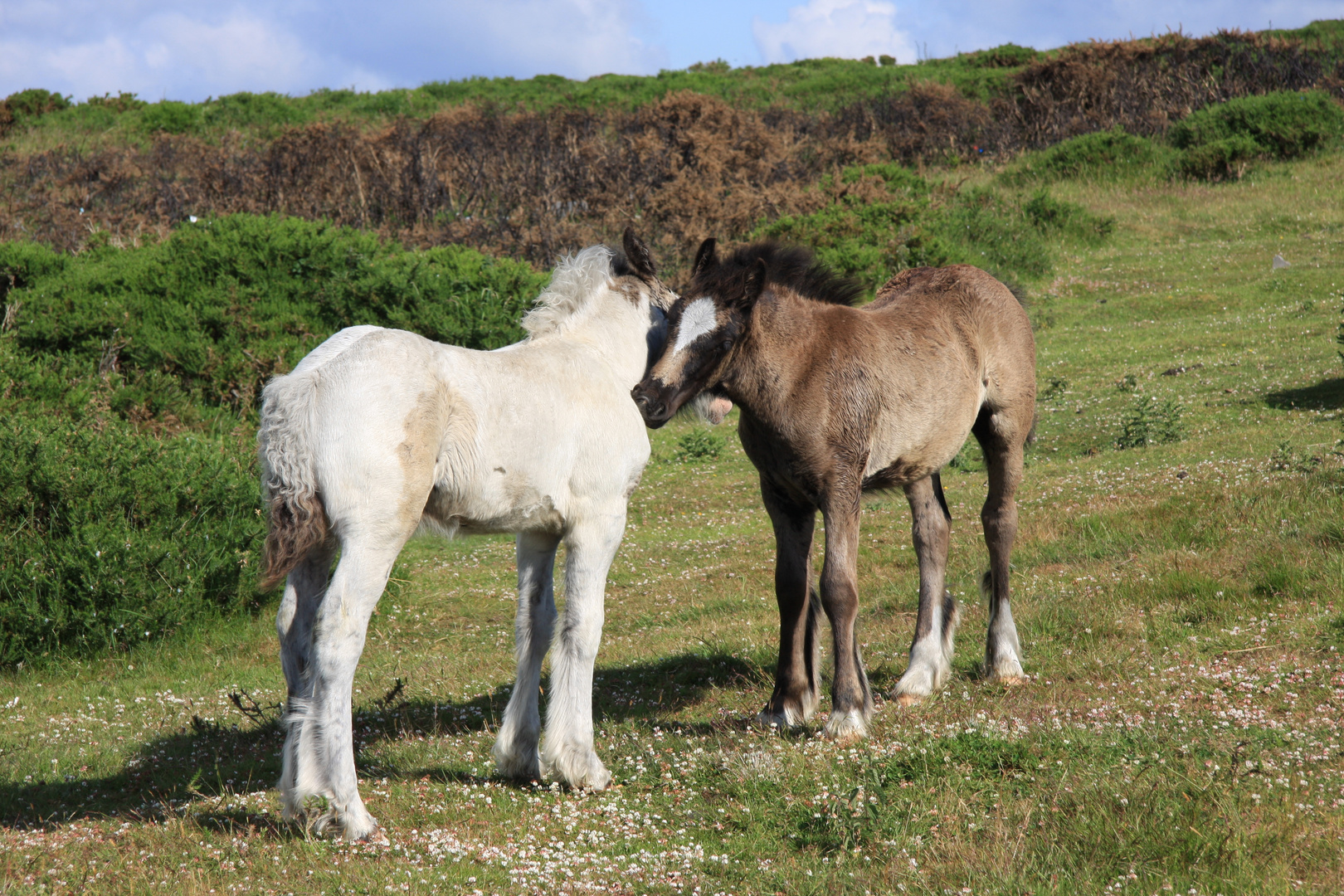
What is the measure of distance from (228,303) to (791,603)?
433 inches

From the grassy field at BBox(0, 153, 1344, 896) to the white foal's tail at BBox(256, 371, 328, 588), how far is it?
3.81 ft

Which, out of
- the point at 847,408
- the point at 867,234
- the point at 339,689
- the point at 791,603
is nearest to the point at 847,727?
the point at 791,603

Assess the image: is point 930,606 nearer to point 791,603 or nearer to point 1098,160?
point 791,603

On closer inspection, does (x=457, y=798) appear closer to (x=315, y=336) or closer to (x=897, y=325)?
(x=897, y=325)

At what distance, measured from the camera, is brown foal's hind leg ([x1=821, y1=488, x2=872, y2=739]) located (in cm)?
524

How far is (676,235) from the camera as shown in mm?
20406

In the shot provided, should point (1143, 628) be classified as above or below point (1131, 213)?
below

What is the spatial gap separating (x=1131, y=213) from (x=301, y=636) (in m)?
22.5

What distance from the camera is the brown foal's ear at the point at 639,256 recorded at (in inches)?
209

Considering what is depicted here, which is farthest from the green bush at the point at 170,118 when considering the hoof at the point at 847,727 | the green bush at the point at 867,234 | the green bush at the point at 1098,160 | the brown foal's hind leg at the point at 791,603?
the hoof at the point at 847,727

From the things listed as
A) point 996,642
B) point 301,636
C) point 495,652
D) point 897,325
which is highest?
point 897,325

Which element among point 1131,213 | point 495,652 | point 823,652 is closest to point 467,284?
point 495,652

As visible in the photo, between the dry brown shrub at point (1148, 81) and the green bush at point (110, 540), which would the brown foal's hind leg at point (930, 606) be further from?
the dry brown shrub at point (1148, 81)

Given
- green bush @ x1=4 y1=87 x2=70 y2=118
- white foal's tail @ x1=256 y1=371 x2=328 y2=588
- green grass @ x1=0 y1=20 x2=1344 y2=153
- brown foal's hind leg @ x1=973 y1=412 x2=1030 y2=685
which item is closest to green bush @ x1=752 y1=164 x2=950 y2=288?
green grass @ x1=0 y1=20 x2=1344 y2=153
